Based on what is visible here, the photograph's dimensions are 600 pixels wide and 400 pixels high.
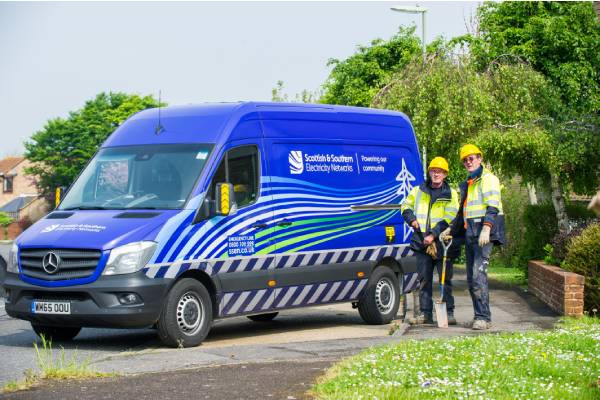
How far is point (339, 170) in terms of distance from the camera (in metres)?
13.8

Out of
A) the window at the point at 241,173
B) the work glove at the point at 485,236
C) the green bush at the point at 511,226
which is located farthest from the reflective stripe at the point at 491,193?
the green bush at the point at 511,226

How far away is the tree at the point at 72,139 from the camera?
279 ft

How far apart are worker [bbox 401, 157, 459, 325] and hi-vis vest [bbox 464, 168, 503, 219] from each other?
48cm

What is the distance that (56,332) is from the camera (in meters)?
12.3

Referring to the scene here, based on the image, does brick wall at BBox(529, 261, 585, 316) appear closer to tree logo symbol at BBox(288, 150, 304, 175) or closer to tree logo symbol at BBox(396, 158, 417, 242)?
tree logo symbol at BBox(396, 158, 417, 242)

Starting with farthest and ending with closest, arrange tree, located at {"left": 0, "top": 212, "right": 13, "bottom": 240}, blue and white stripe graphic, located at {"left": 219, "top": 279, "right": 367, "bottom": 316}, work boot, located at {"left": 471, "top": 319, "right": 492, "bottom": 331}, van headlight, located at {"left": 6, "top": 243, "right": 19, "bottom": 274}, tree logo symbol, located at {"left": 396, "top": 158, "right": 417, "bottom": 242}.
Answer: tree, located at {"left": 0, "top": 212, "right": 13, "bottom": 240} → tree logo symbol, located at {"left": 396, "top": 158, "right": 417, "bottom": 242} → work boot, located at {"left": 471, "top": 319, "right": 492, "bottom": 331} → blue and white stripe graphic, located at {"left": 219, "top": 279, "right": 367, "bottom": 316} → van headlight, located at {"left": 6, "top": 243, "right": 19, "bottom": 274}

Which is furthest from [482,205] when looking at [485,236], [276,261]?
[276,261]

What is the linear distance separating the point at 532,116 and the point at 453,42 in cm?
462

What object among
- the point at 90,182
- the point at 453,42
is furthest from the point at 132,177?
the point at 453,42

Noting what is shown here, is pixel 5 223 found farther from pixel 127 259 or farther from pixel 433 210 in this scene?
pixel 127 259

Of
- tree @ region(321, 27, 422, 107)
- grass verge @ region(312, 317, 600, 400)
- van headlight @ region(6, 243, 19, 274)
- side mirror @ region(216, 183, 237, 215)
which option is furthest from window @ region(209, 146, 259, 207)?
tree @ region(321, 27, 422, 107)

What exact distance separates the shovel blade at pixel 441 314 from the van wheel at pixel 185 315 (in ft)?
→ 9.22

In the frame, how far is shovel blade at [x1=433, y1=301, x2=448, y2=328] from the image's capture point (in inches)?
506

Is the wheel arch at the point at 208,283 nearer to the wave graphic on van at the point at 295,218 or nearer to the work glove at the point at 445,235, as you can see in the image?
the wave graphic on van at the point at 295,218
